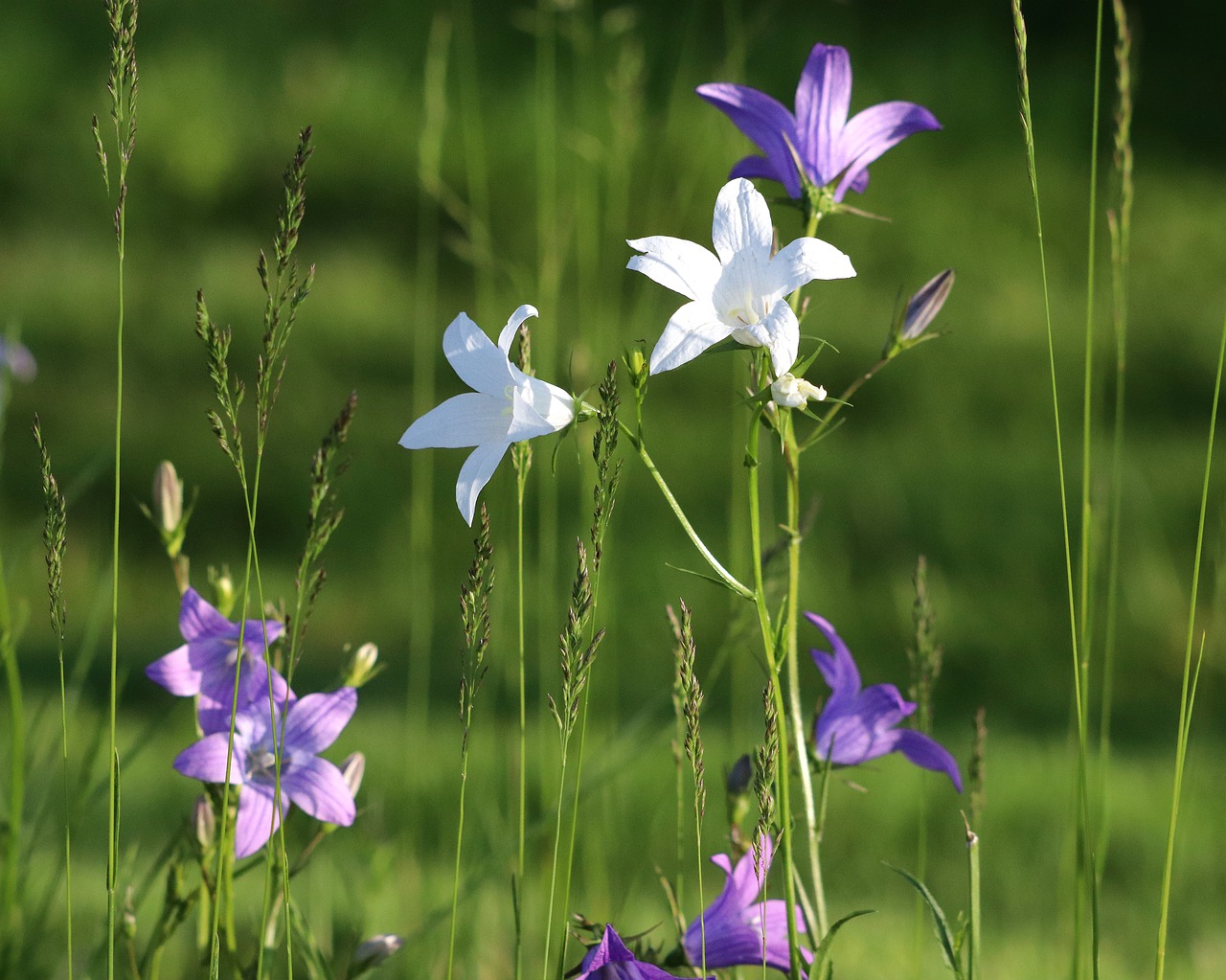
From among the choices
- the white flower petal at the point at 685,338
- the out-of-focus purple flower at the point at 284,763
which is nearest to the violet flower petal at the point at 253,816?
the out-of-focus purple flower at the point at 284,763

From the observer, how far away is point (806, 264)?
0.42 metres

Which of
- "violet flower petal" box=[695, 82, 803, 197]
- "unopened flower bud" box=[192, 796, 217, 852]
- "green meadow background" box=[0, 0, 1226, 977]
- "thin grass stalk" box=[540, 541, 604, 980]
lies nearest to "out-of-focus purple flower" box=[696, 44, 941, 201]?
"violet flower petal" box=[695, 82, 803, 197]

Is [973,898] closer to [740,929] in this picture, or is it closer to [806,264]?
[740,929]

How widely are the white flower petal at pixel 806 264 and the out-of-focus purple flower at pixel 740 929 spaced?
0.74 ft

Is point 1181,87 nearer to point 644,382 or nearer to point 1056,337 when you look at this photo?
point 1056,337

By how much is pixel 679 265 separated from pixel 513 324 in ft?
0.20

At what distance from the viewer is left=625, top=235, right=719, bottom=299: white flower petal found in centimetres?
42

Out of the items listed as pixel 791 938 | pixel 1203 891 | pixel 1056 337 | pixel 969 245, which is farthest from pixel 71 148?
pixel 791 938

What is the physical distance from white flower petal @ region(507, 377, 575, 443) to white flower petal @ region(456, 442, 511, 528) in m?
0.01

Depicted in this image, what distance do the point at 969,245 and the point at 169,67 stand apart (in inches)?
72.8

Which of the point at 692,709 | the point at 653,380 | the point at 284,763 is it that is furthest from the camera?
the point at 653,380

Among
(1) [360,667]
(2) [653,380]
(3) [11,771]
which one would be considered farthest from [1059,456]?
(2) [653,380]

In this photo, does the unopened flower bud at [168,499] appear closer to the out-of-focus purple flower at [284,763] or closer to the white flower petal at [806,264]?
the out-of-focus purple flower at [284,763]

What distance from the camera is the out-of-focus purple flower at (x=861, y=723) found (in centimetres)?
54
